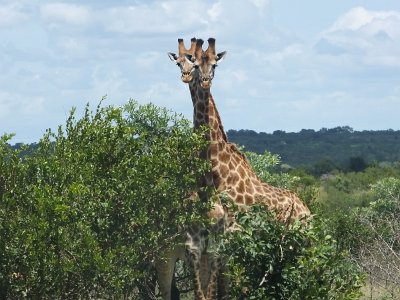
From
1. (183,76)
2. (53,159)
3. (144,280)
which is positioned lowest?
(144,280)

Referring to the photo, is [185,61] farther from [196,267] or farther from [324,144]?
[324,144]

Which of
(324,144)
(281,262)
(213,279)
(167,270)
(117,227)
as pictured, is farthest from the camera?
(324,144)

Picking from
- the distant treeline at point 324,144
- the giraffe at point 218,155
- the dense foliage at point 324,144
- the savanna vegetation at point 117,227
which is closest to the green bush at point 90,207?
the savanna vegetation at point 117,227

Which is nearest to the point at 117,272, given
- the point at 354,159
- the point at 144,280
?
the point at 144,280

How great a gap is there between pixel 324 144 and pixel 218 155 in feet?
433

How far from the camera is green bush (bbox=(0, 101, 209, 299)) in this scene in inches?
444

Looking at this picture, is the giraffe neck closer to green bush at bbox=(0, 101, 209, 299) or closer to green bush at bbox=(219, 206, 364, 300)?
green bush at bbox=(0, 101, 209, 299)

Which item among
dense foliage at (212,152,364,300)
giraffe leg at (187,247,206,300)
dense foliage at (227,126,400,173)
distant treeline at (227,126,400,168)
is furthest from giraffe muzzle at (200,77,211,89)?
distant treeline at (227,126,400,168)

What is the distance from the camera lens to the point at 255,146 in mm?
129500

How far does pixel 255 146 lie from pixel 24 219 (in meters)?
118

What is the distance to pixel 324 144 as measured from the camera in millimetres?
145250

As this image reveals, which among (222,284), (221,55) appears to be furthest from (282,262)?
(221,55)

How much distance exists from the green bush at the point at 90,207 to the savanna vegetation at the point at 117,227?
1 cm

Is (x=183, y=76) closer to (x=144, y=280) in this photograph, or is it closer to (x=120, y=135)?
(x=120, y=135)
